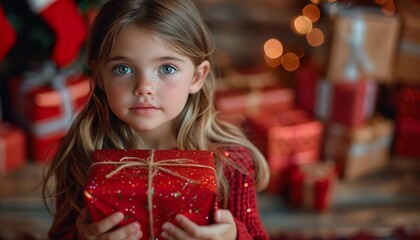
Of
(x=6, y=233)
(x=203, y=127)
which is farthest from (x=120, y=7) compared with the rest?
(x=6, y=233)

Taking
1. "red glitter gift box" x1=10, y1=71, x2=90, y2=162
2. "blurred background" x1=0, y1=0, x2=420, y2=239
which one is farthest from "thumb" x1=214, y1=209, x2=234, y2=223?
"red glitter gift box" x1=10, y1=71, x2=90, y2=162

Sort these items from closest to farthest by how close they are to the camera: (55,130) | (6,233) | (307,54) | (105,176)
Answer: (105,176) → (6,233) → (55,130) → (307,54)

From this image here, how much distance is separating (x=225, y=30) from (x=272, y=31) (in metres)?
0.22

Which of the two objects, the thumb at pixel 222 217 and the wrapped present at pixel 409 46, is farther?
the wrapped present at pixel 409 46

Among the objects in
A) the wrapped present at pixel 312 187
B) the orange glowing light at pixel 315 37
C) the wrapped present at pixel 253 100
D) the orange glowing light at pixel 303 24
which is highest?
the orange glowing light at pixel 303 24

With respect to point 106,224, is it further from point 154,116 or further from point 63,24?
point 63,24

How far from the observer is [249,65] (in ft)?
9.01

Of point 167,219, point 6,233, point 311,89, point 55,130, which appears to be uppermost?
point 167,219

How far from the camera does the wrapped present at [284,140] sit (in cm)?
219

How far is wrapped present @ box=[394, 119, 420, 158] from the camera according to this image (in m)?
2.37

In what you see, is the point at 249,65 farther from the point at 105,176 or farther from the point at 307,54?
the point at 105,176

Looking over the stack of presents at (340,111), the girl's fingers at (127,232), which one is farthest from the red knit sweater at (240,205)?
the stack of presents at (340,111)

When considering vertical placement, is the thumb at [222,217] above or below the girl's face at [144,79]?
below

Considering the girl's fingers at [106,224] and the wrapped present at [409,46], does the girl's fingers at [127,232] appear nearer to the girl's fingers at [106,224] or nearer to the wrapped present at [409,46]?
the girl's fingers at [106,224]
